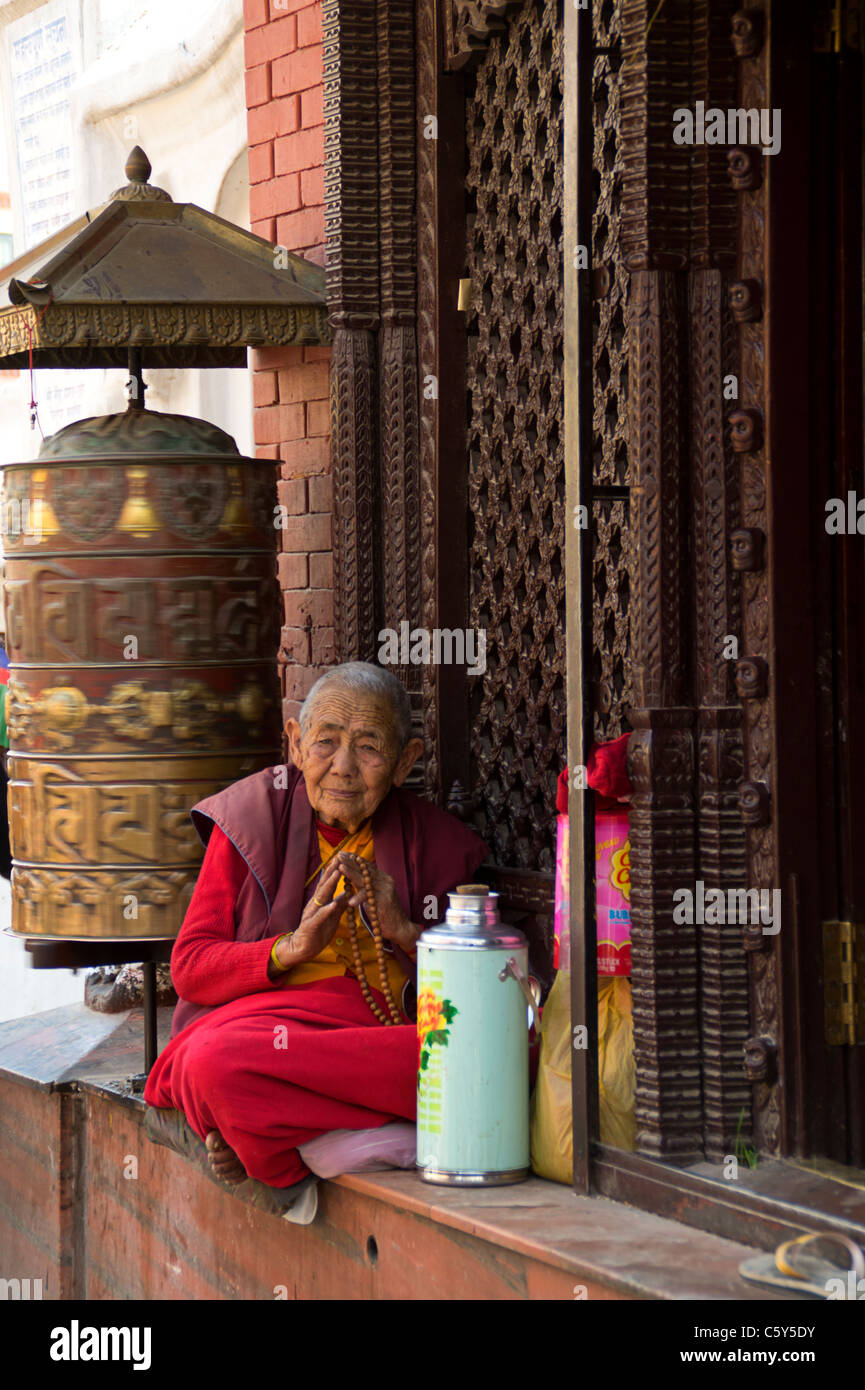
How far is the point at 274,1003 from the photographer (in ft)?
12.4

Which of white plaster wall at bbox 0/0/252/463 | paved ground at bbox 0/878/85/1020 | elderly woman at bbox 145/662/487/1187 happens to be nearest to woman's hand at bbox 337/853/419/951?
elderly woman at bbox 145/662/487/1187

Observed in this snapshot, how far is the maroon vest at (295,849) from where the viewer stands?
157 inches

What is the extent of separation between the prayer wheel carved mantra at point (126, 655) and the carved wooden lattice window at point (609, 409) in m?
0.99

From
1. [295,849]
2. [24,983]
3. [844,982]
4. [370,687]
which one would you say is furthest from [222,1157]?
[24,983]

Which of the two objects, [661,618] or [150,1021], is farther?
[150,1021]

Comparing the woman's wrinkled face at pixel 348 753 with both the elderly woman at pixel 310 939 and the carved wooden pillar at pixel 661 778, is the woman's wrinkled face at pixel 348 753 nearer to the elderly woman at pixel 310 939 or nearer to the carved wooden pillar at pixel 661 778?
the elderly woman at pixel 310 939

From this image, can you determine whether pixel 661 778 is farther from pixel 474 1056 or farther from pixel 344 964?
pixel 344 964

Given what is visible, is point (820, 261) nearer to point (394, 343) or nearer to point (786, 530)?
point (786, 530)

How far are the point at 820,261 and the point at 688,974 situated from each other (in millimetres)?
1423

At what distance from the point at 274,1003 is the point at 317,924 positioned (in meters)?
0.21

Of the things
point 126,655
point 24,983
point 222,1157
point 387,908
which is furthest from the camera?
point 24,983

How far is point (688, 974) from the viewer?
3387 millimetres

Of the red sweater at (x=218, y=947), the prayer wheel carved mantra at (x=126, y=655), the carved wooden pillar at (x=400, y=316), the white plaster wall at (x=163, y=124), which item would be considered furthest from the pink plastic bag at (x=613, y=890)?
the white plaster wall at (x=163, y=124)

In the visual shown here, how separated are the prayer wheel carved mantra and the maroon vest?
33 cm
